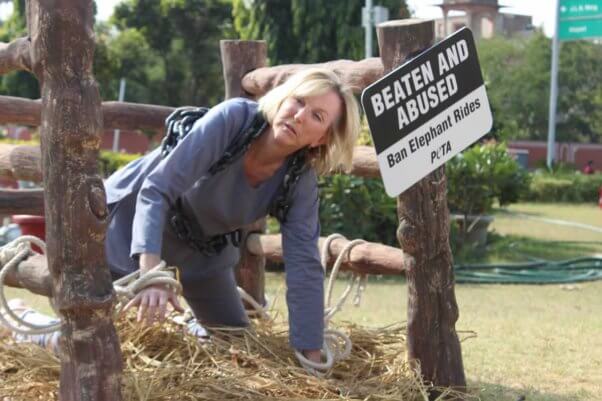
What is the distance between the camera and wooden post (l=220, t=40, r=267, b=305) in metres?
4.47

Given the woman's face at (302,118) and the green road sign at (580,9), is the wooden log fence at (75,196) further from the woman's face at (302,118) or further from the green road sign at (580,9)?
the green road sign at (580,9)

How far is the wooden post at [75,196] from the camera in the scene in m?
2.39

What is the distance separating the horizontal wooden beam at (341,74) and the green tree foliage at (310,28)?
53.4ft

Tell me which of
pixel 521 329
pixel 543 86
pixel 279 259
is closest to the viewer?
pixel 279 259

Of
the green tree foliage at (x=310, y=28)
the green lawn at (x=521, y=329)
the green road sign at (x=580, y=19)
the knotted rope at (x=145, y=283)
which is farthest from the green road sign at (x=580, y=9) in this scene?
the knotted rope at (x=145, y=283)

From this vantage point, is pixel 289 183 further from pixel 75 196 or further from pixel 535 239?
pixel 535 239

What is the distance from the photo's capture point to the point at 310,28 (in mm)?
20766

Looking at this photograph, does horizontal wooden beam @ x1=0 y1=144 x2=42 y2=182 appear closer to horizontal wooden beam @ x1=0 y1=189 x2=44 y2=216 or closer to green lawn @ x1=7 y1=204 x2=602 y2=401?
horizontal wooden beam @ x1=0 y1=189 x2=44 y2=216

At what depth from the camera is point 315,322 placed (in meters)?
3.28

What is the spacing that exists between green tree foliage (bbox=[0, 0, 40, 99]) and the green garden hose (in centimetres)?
2311

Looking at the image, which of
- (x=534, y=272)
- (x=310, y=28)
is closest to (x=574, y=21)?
(x=310, y=28)

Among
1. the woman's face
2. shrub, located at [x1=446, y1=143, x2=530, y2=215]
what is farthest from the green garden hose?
the woman's face

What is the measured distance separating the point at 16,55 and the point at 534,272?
6.75 m

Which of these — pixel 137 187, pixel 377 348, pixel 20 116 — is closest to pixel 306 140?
pixel 137 187
